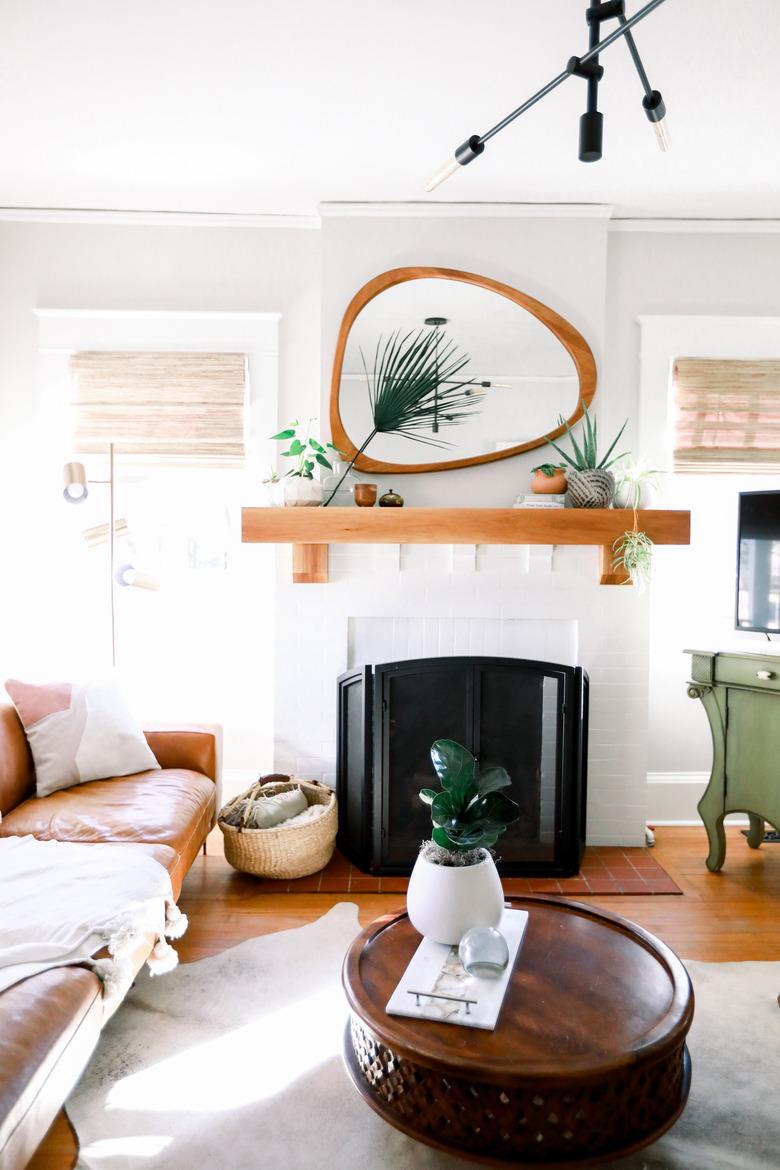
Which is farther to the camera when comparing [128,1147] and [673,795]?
[673,795]

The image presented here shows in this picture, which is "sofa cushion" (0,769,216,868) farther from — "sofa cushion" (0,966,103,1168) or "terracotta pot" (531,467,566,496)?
"terracotta pot" (531,467,566,496)

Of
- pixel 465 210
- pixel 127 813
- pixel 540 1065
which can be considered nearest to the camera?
pixel 540 1065

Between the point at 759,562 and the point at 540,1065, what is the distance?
7.53 feet

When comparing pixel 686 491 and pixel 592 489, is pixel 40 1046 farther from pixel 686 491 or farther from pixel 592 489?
pixel 686 491

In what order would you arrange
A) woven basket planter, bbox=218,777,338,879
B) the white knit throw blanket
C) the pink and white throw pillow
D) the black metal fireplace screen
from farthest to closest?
the black metal fireplace screen < woven basket planter, bbox=218,777,338,879 < the pink and white throw pillow < the white knit throw blanket

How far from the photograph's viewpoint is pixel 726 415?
Result: 3445 mm

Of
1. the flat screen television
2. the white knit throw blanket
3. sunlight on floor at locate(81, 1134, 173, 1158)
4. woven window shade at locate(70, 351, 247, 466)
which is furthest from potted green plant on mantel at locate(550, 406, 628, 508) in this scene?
sunlight on floor at locate(81, 1134, 173, 1158)

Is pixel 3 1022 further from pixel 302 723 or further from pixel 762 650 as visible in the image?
pixel 762 650

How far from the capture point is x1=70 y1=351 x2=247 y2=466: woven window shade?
3.44 meters

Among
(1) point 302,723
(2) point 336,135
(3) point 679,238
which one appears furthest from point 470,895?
(3) point 679,238

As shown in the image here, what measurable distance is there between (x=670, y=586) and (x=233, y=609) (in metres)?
1.99

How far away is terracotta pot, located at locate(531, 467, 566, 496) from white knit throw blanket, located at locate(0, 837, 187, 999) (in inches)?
→ 78.6

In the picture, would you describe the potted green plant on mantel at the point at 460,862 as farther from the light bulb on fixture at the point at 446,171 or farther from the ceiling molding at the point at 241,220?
the ceiling molding at the point at 241,220

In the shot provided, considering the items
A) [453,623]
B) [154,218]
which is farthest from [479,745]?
[154,218]
